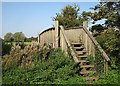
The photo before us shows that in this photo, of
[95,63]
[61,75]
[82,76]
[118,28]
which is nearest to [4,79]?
[61,75]

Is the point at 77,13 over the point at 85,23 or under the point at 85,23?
over

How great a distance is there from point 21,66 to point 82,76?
2.23m

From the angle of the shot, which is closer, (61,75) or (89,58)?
(61,75)

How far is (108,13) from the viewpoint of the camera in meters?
10.8

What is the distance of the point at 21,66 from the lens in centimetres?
848

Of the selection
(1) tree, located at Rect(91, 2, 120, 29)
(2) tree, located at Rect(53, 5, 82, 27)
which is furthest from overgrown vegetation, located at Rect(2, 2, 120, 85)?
(2) tree, located at Rect(53, 5, 82, 27)

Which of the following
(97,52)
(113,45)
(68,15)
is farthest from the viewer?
(68,15)

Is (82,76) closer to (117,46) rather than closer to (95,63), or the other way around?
(95,63)

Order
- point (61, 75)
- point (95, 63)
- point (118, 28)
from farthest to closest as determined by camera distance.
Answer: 1. point (118, 28)
2. point (95, 63)
3. point (61, 75)

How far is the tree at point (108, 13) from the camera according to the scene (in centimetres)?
1048

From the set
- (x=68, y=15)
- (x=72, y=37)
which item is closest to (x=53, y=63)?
(x=72, y=37)

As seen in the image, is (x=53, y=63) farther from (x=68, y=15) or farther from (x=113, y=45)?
(x=68, y=15)

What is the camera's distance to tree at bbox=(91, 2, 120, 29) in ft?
34.4

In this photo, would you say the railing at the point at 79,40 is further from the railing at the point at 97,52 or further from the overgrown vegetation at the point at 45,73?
the overgrown vegetation at the point at 45,73
